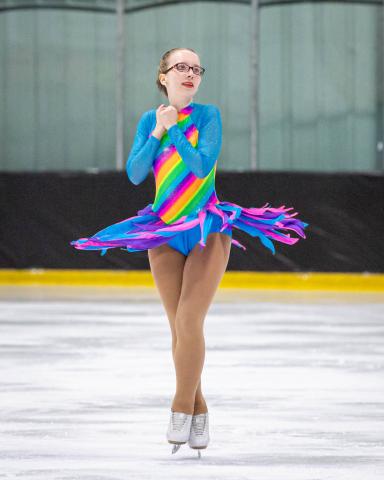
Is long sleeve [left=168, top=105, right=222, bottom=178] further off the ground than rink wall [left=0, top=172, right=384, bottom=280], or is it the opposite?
long sleeve [left=168, top=105, right=222, bottom=178]

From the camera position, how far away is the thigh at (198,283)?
5.81 meters

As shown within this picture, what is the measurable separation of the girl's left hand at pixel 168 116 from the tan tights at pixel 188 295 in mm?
503

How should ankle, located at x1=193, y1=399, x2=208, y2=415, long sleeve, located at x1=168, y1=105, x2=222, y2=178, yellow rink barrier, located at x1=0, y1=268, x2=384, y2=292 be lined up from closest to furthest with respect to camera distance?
long sleeve, located at x1=168, y1=105, x2=222, y2=178 < ankle, located at x1=193, y1=399, x2=208, y2=415 < yellow rink barrier, located at x1=0, y1=268, x2=384, y2=292

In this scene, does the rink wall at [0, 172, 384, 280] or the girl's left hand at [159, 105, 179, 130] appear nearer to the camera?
the girl's left hand at [159, 105, 179, 130]

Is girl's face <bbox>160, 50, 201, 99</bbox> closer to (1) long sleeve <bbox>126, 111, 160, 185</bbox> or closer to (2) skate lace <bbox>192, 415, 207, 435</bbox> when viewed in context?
(1) long sleeve <bbox>126, 111, 160, 185</bbox>

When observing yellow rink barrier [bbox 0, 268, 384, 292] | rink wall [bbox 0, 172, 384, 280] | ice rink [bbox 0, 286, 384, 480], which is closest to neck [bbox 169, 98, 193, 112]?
ice rink [bbox 0, 286, 384, 480]

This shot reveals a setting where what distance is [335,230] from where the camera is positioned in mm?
19453

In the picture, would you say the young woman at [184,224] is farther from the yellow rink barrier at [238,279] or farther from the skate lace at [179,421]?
the yellow rink barrier at [238,279]

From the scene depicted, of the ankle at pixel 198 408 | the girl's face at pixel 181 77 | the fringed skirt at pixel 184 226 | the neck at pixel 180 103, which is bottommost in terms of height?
the ankle at pixel 198 408

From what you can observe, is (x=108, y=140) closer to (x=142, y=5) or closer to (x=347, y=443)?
(x=142, y=5)

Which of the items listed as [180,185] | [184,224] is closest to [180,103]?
[180,185]

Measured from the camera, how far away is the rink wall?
19.5 meters

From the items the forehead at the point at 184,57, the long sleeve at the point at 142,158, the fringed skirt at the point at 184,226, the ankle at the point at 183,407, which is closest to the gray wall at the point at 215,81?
the fringed skirt at the point at 184,226

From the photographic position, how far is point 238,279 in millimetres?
19797
